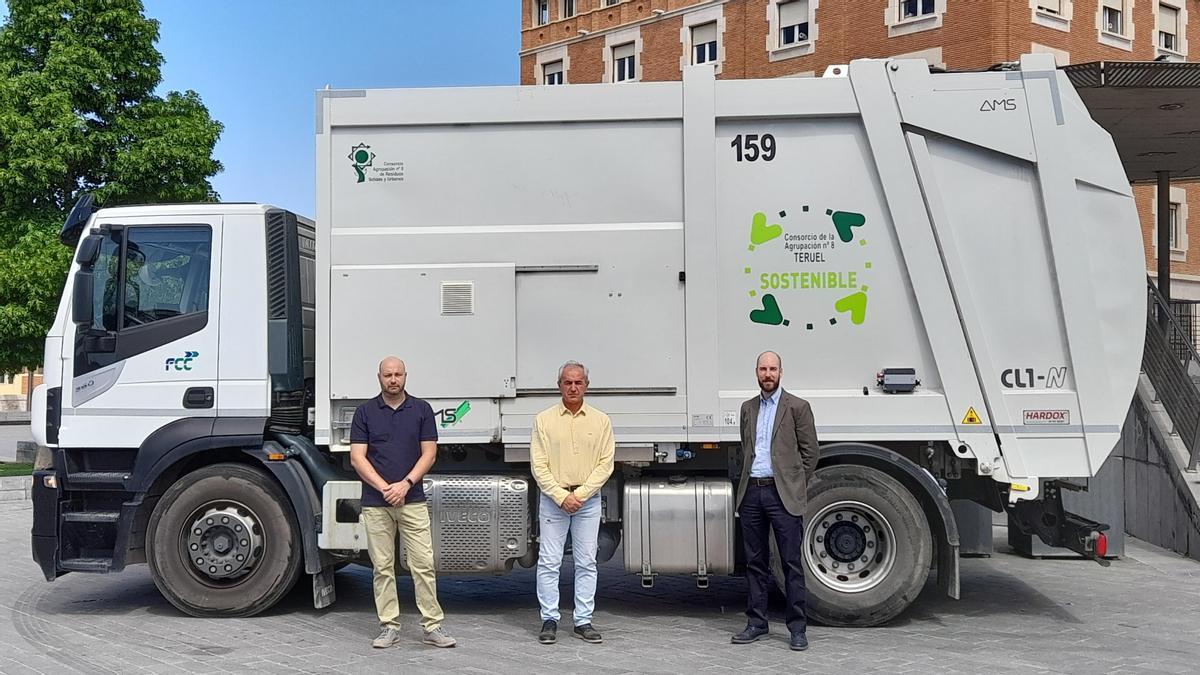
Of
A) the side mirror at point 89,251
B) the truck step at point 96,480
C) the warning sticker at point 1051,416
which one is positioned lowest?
the truck step at point 96,480

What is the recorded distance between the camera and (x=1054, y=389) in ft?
22.6

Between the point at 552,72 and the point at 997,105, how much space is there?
37.8m

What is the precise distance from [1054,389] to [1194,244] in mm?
35779

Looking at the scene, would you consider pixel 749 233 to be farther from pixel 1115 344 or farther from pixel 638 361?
pixel 1115 344

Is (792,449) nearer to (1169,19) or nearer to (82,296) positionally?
(82,296)

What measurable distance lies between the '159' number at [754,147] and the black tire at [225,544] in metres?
3.78

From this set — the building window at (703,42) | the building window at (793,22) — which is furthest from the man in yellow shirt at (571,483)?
the building window at (703,42)

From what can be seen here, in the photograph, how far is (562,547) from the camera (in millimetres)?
6723

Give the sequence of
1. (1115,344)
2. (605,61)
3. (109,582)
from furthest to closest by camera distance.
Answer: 1. (605,61)
2. (109,582)
3. (1115,344)

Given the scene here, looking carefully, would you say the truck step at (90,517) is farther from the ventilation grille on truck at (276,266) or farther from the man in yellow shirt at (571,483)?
the man in yellow shirt at (571,483)

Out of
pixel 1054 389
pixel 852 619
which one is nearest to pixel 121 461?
pixel 852 619

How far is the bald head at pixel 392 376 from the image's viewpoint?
6500 mm

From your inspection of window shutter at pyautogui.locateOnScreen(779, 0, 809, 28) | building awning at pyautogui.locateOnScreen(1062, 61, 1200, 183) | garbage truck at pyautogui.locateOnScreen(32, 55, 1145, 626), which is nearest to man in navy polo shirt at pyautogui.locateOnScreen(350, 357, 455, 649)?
garbage truck at pyautogui.locateOnScreen(32, 55, 1145, 626)

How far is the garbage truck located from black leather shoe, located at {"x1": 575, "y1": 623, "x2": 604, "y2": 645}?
1.98ft
